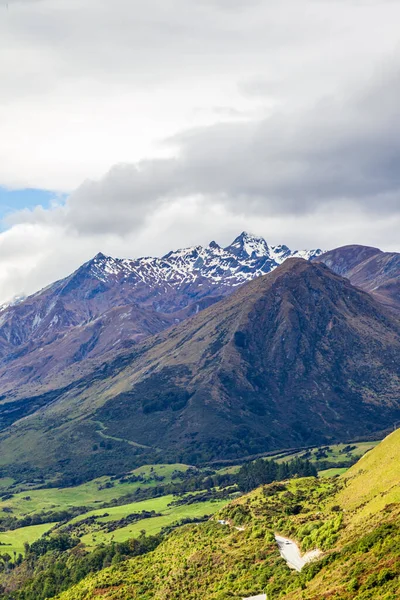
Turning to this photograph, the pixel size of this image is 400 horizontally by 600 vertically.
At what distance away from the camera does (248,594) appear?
115688 millimetres

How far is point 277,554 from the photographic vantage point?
13100 cm

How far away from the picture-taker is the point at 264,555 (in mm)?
134000

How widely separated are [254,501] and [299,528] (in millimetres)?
43873

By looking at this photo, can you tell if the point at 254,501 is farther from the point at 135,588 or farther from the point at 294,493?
the point at 135,588

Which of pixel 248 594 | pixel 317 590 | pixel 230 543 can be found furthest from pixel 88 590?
pixel 317 590

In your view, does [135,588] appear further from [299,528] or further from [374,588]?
[374,588]

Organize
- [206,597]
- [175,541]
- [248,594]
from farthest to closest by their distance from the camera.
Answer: [175,541] → [206,597] → [248,594]

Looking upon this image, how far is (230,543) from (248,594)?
3708cm

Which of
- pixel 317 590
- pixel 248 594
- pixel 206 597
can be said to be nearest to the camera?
pixel 317 590

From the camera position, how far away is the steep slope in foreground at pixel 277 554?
96.4 meters

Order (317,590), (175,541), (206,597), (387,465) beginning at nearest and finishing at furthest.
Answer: (317,590) → (206,597) → (387,465) → (175,541)

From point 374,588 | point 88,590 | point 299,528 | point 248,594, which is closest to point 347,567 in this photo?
point 374,588

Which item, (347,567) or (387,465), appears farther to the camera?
(387,465)

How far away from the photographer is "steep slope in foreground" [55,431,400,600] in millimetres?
96438
